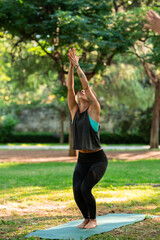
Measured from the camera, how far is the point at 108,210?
21.3 feet

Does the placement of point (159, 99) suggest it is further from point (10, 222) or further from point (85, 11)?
point (10, 222)

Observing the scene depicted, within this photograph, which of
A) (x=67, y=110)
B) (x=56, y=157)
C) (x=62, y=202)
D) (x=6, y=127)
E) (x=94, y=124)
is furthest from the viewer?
(x=6, y=127)

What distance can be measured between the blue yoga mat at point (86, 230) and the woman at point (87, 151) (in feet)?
0.52

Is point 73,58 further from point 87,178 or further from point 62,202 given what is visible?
point 62,202

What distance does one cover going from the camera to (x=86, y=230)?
496cm

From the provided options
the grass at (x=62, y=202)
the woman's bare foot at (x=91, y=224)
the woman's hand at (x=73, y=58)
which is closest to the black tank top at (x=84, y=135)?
the woman's hand at (x=73, y=58)

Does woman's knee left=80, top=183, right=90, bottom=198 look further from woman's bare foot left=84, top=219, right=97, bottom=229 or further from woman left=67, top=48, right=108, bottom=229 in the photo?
woman's bare foot left=84, top=219, right=97, bottom=229

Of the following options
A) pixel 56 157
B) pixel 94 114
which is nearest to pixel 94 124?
pixel 94 114

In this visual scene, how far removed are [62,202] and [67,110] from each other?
1294cm

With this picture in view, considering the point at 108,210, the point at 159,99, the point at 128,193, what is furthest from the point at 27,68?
the point at 108,210

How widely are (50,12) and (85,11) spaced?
5.12ft

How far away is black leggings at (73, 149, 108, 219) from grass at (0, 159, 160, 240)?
0.43 meters

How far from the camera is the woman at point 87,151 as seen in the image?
4848 millimetres

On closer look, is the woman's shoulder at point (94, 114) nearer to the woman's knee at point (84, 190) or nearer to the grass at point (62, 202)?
the woman's knee at point (84, 190)
